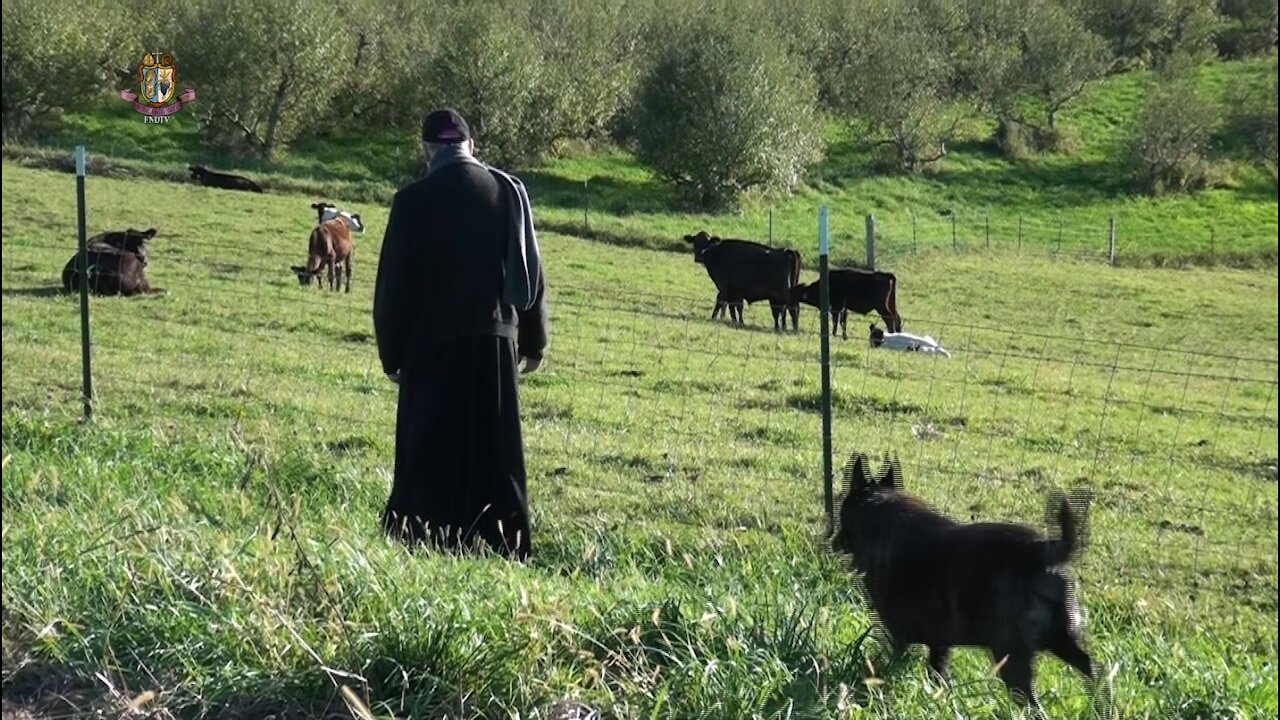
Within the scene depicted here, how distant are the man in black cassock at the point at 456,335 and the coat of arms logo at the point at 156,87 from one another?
9.80m

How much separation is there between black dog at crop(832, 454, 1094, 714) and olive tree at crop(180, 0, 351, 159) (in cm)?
1644

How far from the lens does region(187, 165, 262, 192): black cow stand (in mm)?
26062

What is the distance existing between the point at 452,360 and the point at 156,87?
1102 centimetres

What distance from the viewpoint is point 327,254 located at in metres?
21.2

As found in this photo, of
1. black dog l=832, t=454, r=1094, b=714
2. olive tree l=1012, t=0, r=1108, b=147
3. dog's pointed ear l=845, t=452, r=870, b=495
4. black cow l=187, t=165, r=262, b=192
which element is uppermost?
olive tree l=1012, t=0, r=1108, b=147

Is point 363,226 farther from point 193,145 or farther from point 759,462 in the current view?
point 759,462

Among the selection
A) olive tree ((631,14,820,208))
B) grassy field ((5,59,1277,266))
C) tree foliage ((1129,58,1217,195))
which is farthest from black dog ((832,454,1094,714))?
tree foliage ((1129,58,1217,195))

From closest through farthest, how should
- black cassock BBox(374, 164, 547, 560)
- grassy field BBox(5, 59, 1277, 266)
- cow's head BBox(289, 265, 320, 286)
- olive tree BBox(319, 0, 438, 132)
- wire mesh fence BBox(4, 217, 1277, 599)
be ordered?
1. black cassock BBox(374, 164, 547, 560)
2. wire mesh fence BBox(4, 217, 1277, 599)
3. cow's head BBox(289, 265, 320, 286)
4. grassy field BBox(5, 59, 1277, 266)
5. olive tree BBox(319, 0, 438, 132)

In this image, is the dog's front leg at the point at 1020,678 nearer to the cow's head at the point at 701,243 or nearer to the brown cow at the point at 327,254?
the brown cow at the point at 327,254

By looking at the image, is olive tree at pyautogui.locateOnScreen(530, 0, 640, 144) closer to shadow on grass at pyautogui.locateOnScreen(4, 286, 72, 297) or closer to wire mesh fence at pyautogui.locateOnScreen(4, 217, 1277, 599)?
wire mesh fence at pyautogui.locateOnScreen(4, 217, 1277, 599)

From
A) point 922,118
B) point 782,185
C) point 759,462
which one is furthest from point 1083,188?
point 759,462

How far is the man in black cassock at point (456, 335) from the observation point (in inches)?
233

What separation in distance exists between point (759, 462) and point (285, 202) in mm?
19518

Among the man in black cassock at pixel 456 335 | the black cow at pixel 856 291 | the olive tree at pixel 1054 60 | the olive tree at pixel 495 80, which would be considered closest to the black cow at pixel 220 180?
the olive tree at pixel 495 80
